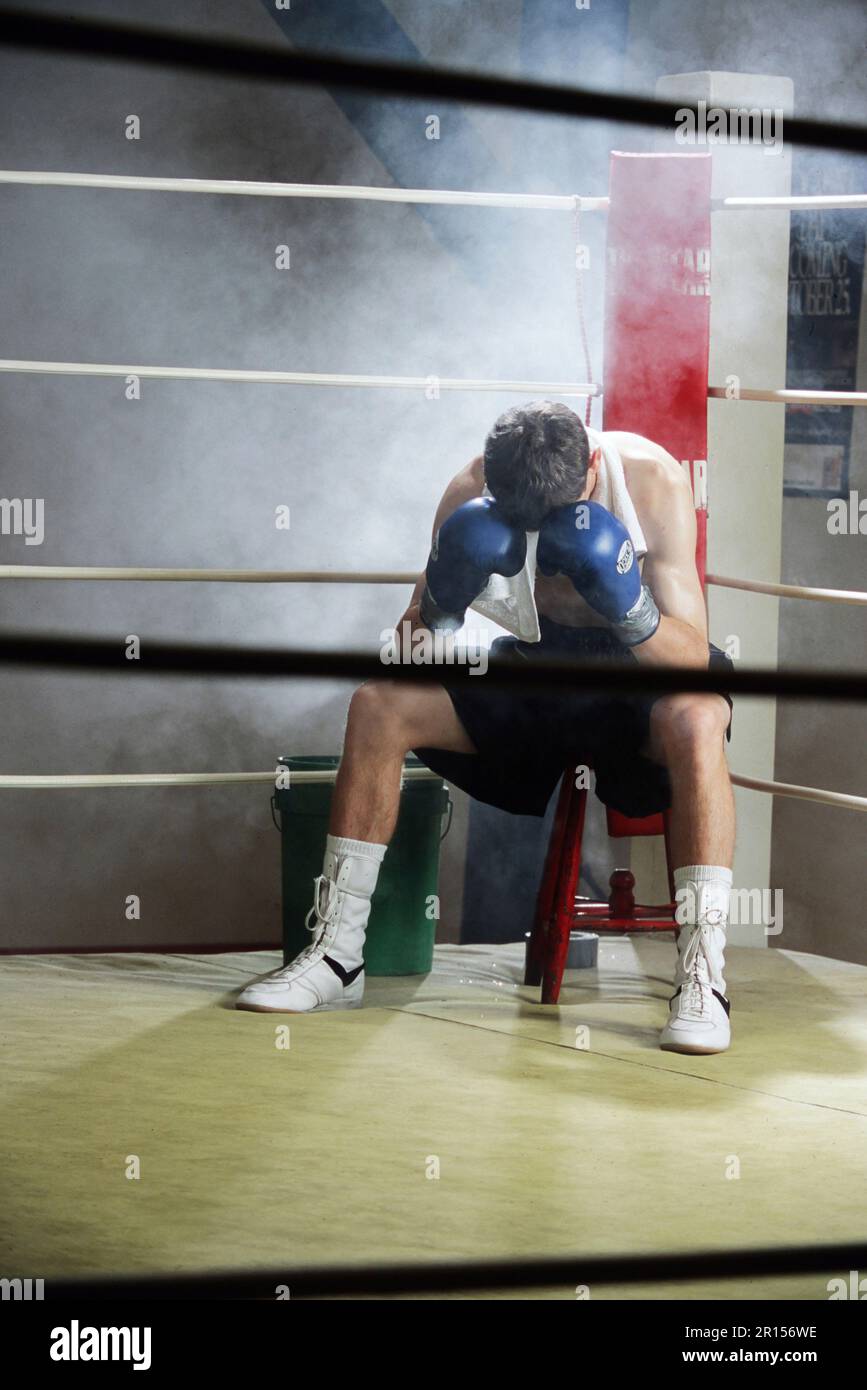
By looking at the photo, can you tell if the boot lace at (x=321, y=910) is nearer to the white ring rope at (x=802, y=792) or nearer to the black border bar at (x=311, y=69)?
the white ring rope at (x=802, y=792)

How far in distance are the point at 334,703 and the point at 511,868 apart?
80 centimetres

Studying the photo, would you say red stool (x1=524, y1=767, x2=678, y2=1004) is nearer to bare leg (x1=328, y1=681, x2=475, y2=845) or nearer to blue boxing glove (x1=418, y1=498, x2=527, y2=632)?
bare leg (x1=328, y1=681, x2=475, y2=845)

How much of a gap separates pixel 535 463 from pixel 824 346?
2054 millimetres

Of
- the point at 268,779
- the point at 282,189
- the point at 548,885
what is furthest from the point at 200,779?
the point at 282,189

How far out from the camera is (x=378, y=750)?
205 cm

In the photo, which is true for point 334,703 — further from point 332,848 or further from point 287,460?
point 332,848

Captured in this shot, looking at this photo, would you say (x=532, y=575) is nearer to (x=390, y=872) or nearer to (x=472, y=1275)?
(x=390, y=872)

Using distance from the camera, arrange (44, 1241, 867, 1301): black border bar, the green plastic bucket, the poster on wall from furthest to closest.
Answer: the poster on wall → the green plastic bucket → (44, 1241, 867, 1301): black border bar

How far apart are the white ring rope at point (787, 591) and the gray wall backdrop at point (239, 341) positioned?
3.72 ft

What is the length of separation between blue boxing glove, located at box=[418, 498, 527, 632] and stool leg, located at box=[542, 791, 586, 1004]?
0.34m

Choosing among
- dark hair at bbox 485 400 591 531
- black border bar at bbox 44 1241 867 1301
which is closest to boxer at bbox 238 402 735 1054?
dark hair at bbox 485 400 591 531

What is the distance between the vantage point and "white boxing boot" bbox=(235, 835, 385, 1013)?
2.02 meters

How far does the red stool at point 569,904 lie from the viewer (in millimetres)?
2131
